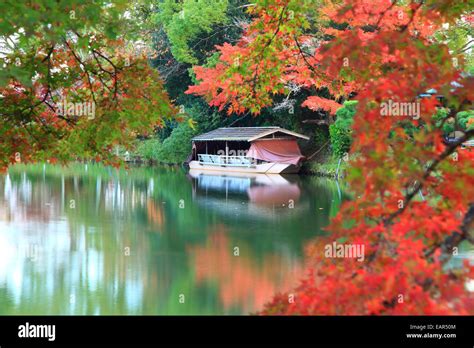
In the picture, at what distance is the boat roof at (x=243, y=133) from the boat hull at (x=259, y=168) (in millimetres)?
1236

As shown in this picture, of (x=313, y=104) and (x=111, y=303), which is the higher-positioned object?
(x=313, y=104)

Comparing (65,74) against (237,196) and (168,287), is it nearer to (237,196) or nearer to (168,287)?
(168,287)

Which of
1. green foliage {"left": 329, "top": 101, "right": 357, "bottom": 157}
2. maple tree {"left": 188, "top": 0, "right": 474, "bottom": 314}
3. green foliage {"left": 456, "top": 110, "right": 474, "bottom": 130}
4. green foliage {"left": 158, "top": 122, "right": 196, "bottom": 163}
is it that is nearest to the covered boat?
green foliage {"left": 158, "top": 122, "right": 196, "bottom": 163}

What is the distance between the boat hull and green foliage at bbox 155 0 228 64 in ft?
15.2

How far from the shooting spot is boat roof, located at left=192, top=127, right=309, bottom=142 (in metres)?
25.5

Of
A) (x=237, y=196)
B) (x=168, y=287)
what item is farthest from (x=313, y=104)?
(x=168, y=287)

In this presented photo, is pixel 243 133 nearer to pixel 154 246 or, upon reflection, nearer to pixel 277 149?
pixel 277 149

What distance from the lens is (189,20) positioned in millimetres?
25766

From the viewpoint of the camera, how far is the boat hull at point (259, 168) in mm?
25500

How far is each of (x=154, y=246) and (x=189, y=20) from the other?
52.9 ft

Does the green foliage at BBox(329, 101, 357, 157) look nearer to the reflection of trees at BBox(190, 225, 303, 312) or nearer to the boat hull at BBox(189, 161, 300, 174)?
the boat hull at BBox(189, 161, 300, 174)

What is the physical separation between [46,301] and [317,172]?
18.3 meters

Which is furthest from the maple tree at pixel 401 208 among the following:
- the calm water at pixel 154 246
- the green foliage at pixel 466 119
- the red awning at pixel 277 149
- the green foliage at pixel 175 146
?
the green foliage at pixel 175 146

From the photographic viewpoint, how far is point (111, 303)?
7.82 metres
